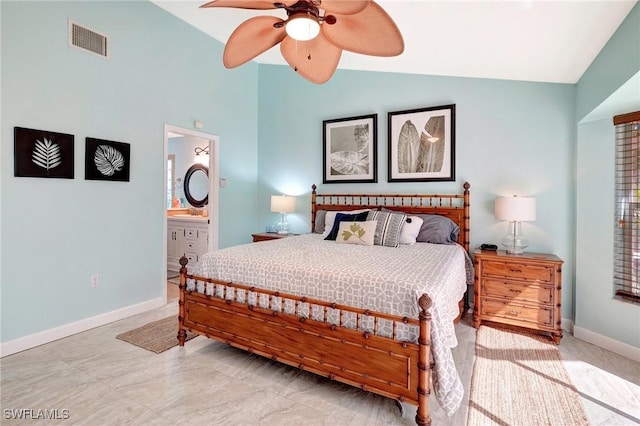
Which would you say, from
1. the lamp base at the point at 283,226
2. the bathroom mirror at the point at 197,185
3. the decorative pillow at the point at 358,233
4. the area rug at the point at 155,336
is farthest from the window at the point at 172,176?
the decorative pillow at the point at 358,233

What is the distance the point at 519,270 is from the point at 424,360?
76.7 inches

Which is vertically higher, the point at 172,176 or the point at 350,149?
the point at 350,149

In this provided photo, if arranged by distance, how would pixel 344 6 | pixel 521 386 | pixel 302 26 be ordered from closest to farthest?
pixel 344 6, pixel 302 26, pixel 521 386

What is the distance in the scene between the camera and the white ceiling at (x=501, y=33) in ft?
7.42

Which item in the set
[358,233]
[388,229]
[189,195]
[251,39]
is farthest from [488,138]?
[189,195]

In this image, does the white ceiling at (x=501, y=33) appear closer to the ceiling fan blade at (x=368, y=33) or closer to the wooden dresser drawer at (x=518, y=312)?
the ceiling fan blade at (x=368, y=33)

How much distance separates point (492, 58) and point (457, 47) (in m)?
0.37

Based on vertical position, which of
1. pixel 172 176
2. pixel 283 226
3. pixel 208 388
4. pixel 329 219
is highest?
pixel 172 176

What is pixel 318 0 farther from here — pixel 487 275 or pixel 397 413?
pixel 487 275

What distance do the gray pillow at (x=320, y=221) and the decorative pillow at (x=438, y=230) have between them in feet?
4.23

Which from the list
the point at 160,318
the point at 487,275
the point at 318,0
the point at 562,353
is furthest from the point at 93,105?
the point at 562,353

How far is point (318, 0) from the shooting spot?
5.29ft

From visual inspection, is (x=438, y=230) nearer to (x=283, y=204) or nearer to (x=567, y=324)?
(x=567, y=324)

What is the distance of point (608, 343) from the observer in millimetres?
2779
